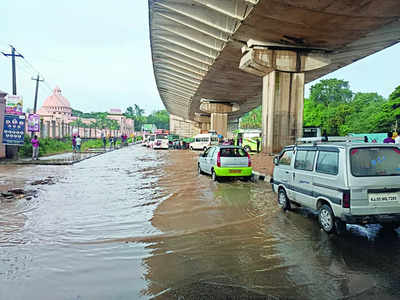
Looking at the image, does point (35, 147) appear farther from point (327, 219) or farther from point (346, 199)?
point (346, 199)

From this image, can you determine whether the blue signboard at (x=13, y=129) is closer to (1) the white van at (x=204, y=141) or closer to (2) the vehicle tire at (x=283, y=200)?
(2) the vehicle tire at (x=283, y=200)

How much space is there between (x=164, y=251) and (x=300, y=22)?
51.4ft

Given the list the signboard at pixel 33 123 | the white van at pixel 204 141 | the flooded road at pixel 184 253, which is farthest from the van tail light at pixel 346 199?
the white van at pixel 204 141

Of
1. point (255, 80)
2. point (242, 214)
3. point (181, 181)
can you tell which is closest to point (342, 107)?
point (255, 80)

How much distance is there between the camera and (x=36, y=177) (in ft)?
42.7

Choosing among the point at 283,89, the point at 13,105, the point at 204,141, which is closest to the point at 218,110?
the point at 204,141

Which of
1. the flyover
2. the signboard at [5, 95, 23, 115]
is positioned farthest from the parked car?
the signboard at [5, 95, 23, 115]

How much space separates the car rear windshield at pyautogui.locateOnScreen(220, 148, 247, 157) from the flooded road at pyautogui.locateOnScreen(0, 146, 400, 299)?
14.5 ft

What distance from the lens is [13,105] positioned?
758 inches

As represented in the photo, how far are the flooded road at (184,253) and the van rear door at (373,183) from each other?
589 mm

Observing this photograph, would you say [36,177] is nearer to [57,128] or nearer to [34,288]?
[34,288]

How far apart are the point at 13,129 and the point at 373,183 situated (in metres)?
20.1

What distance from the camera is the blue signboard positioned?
18906 millimetres

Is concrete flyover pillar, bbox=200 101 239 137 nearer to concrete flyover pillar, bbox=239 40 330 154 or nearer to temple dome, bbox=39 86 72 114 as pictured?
concrete flyover pillar, bbox=239 40 330 154
